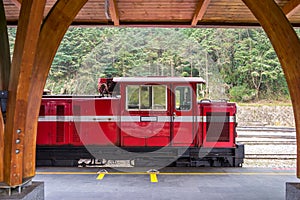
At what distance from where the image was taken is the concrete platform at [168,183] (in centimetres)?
509

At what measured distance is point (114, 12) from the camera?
5.42 meters

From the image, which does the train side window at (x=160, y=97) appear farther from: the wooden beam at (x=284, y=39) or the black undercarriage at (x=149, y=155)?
the wooden beam at (x=284, y=39)

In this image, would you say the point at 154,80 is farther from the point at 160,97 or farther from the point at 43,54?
the point at 43,54

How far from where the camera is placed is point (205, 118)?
7621 millimetres

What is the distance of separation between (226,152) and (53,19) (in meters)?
5.78

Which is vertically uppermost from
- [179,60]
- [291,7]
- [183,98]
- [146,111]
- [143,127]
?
[179,60]

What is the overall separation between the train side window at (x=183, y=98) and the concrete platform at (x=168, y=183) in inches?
61.8

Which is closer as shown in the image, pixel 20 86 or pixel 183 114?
pixel 20 86

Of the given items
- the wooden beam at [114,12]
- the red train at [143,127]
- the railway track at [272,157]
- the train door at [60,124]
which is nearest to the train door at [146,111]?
the red train at [143,127]

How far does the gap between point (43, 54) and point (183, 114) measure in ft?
15.5

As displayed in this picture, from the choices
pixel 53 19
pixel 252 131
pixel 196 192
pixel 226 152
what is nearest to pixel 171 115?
pixel 226 152

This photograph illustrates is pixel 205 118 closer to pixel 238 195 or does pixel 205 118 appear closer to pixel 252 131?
pixel 238 195

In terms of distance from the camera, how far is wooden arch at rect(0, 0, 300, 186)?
2.97m

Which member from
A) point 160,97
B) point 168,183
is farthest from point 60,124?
point 168,183
